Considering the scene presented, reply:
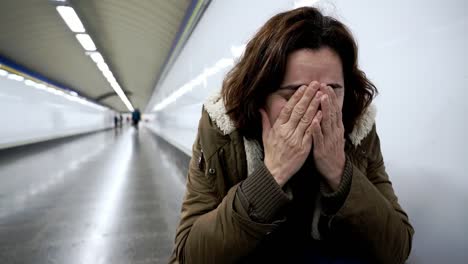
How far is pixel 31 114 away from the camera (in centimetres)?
1122

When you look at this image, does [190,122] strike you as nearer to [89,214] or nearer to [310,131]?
[89,214]

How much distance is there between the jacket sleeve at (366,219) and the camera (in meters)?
0.90

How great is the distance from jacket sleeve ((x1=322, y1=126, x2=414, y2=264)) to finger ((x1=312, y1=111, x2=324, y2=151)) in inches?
4.4

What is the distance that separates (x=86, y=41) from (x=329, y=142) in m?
10.4

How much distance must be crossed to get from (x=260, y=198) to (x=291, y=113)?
0.30 m

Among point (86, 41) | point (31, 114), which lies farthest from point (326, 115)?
point (31, 114)

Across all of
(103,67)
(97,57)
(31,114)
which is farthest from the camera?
(103,67)

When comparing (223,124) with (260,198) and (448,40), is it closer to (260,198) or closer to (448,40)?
(260,198)

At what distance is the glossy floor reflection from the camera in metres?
2.34

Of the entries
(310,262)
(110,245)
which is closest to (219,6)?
(110,245)

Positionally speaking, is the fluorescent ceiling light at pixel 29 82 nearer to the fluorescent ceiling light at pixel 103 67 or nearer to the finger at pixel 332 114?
the fluorescent ceiling light at pixel 103 67

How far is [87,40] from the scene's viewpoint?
366 inches

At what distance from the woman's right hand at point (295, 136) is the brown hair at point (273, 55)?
11 cm

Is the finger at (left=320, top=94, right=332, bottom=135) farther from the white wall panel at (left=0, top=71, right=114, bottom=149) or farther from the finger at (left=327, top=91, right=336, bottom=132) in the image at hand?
the white wall panel at (left=0, top=71, right=114, bottom=149)
